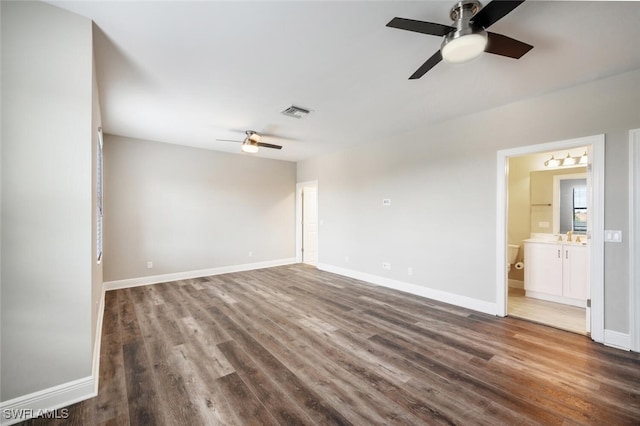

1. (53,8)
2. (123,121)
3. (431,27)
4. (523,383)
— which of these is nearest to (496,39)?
(431,27)

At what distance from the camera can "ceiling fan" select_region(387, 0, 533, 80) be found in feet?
5.06

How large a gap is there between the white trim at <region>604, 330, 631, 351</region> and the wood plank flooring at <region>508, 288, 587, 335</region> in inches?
10.3

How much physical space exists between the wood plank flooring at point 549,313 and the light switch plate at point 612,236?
3.59 feet

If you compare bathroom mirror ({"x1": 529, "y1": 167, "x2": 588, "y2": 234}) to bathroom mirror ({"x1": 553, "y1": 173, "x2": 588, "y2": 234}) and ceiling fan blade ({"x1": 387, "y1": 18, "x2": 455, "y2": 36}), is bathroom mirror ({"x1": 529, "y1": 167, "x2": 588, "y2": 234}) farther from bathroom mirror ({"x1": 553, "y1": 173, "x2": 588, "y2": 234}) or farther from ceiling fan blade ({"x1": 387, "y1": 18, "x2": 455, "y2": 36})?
ceiling fan blade ({"x1": 387, "y1": 18, "x2": 455, "y2": 36})

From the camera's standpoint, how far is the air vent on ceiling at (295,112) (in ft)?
11.1

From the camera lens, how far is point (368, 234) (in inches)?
200

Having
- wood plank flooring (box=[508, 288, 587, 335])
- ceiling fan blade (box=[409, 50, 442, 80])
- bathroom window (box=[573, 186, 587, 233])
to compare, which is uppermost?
ceiling fan blade (box=[409, 50, 442, 80])

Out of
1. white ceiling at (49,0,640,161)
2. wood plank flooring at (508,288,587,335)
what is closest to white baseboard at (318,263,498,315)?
wood plank flooring at (508,288,587,335)

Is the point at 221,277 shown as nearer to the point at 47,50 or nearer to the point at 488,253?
the point at 47,50

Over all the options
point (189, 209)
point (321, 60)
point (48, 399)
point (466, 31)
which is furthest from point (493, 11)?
point (189, 209)

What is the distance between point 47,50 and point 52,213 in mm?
1104

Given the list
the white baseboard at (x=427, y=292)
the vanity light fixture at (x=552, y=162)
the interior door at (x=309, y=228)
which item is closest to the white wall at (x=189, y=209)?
the interior door at (x=309, y=228)

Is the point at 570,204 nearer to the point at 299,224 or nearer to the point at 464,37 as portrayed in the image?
the point at 464,37

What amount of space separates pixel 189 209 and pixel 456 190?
5.01 meters
